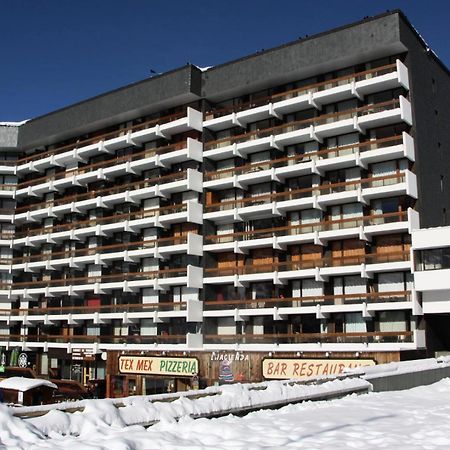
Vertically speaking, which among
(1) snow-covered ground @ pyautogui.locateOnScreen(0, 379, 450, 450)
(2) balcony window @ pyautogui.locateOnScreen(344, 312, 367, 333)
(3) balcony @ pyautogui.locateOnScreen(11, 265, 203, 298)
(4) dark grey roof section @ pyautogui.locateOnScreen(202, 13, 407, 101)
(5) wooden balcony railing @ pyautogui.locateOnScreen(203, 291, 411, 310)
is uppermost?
(4) dark grey roof section @ pyautogui.locateOnScreen(202, 13, 407, 101)

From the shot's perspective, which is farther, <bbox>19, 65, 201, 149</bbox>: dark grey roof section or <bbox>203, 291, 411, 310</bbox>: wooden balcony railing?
<bbox>19, 65, 201, 149</bbox>: dark grey roof section

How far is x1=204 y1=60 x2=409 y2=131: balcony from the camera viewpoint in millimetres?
41062

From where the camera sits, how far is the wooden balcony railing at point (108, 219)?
1959 inches

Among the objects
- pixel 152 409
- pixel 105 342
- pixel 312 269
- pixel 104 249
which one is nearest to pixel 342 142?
pixel 312 269

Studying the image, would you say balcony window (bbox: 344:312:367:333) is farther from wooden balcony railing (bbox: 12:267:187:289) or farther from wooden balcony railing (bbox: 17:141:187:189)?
wooden balcony railing (bbox: 17:141:187:189)

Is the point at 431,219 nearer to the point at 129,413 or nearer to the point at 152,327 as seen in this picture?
the point at 152,327

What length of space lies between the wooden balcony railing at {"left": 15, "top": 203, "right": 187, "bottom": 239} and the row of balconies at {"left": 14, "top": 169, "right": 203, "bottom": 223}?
4.20ft

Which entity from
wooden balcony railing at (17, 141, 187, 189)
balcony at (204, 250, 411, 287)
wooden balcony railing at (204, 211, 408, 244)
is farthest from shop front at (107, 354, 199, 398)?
wooden balcony railing at (17, 141, 187, 189)

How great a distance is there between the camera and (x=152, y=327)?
51.1m

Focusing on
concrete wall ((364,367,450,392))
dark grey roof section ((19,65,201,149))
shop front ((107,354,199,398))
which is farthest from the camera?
dark grey roof section ((19,65,201,149))

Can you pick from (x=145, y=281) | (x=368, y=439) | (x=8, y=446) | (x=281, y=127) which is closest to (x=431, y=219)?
(x=281, y=127)

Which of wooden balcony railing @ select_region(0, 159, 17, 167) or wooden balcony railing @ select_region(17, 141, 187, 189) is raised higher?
wooden balcony railing @ select_region(0, 159, 17, 167)

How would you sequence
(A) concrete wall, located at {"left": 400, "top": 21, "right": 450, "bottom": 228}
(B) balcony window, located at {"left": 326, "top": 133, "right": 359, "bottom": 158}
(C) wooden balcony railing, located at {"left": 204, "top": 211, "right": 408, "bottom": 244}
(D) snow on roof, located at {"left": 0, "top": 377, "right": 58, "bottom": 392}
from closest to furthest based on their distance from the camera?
(D) snow on roof, located at {"left": 0, "top": 377, "right": 58, "bottom": 392}, (C) wooden balcony railing, located at {"left": 204, "top": 211, "right": 408, "bottom": 244}, (A) concrete wall, located at {"left": 400, "top": 21, "right": 450, "bottom": 228}, (B) balcony window, located at {"left": 326, "top": 133, "right": 359, "bottom": 158}

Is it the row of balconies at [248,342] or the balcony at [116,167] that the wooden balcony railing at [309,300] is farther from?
the balcony at [116,167]
